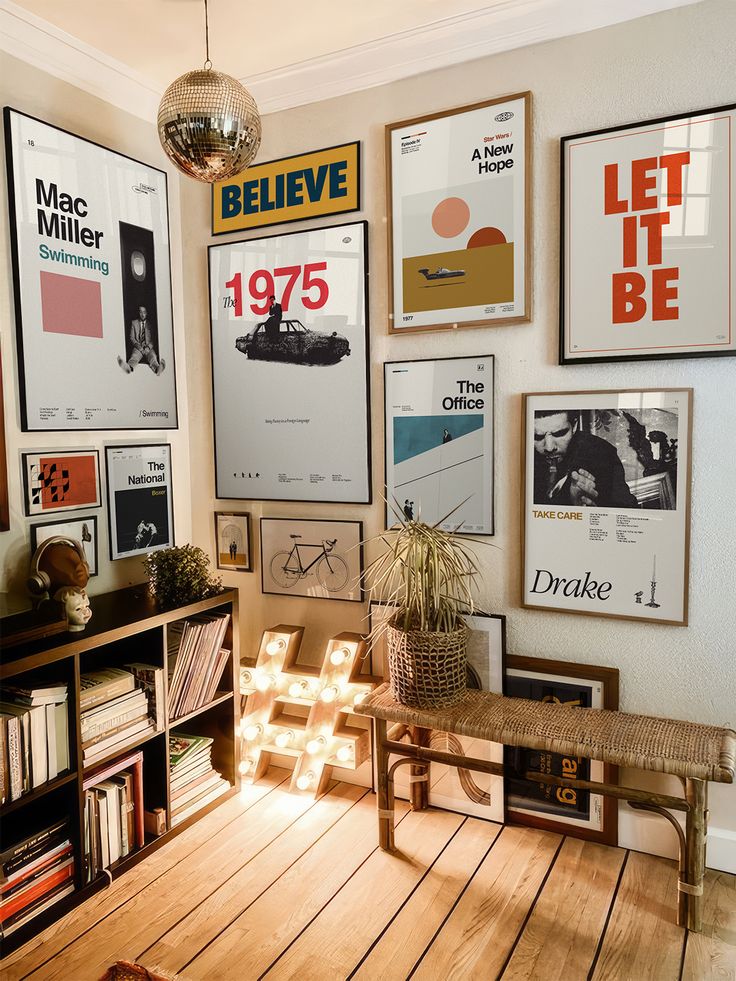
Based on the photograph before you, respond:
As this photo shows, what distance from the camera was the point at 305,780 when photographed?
8.79 feet

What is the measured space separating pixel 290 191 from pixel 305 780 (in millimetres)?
2202

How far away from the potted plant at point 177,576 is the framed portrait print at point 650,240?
56.3 inches

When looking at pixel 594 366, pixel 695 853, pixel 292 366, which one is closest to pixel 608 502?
pixel 594 366

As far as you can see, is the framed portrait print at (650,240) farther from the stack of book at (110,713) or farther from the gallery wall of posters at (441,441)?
the stack of book at (110,713)

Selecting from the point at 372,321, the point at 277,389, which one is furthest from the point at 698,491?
the point at 277,389

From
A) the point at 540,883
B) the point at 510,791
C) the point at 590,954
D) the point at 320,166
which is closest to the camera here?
the point at 590,954

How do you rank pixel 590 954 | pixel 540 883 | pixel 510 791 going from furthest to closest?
pixel 510 791 < pixel 540 883 < pixel 590 954

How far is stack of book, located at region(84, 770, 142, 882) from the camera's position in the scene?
2.17m

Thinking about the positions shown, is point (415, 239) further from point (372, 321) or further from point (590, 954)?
point (590, 954)

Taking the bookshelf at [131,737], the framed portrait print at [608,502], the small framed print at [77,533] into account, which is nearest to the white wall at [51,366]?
the small framed print at [77,533]

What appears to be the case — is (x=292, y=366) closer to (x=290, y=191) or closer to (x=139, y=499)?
(x=290, y=191)

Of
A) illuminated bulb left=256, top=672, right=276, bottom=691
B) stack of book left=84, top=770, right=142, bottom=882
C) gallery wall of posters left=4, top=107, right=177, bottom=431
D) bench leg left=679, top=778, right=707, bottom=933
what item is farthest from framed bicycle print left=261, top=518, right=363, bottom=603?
bench leg left=679, top=778, right=707, bottom=933

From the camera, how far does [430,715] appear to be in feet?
7.28

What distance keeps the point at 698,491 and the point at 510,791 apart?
1189 millimetres
